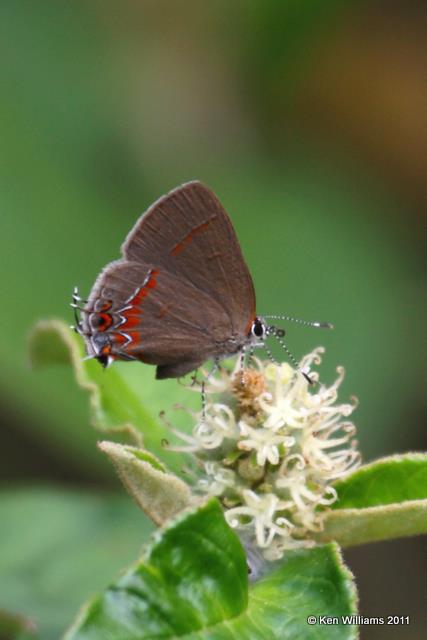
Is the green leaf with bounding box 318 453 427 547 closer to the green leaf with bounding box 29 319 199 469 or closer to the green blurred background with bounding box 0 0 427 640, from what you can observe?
the green leaf with bounding box 29 319 199 469

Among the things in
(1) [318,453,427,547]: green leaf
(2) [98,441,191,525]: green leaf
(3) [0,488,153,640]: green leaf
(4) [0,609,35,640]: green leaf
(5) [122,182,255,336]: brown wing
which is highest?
Answer: (5) [122,182,255,336]: brown wing

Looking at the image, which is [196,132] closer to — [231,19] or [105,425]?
[231,19]

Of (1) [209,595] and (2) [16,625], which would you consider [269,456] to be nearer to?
(1) [209,595]

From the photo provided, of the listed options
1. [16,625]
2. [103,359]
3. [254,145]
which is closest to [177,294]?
[103,359]

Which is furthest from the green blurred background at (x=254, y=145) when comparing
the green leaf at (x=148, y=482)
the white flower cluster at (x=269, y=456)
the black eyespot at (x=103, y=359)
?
the green leaf at (x=148, y=482)

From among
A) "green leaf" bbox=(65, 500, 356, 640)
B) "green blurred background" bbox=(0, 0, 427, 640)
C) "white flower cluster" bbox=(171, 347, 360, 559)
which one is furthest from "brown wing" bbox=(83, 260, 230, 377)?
"green blurred background" bbox=(0, 0, 427, 640)

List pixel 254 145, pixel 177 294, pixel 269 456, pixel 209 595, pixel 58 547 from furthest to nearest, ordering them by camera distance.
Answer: pixel 254 145, pixel 58 547, pixel 177 294, pixel 269 456, pixel 209 595

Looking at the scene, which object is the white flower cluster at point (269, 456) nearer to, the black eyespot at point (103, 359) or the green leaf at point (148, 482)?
the green leaf at point (148, 482)
